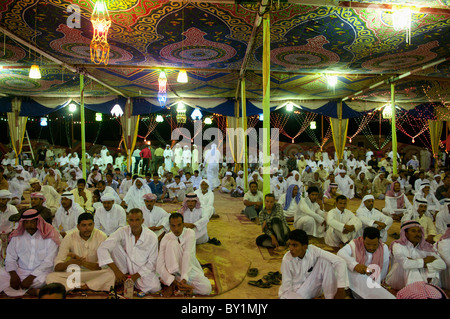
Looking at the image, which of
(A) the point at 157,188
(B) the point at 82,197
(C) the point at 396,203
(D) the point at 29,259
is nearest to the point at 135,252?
(D) the point at 29,259

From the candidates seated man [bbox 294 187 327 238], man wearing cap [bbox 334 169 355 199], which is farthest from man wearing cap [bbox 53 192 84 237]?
Result: man wearing cap [bbox 334 169 355 199]

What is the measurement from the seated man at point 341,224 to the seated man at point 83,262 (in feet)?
10.8

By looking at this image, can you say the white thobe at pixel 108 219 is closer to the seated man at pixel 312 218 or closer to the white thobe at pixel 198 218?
the white thobe at pixel 198 218

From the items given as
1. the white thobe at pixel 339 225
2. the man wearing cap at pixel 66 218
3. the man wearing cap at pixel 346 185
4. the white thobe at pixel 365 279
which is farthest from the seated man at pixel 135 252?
the man wearing cap at pixel 346 185

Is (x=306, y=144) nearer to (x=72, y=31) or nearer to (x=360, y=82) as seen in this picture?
(x=360, y=82)

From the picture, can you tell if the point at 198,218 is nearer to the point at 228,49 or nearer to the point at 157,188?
the point at 228,49

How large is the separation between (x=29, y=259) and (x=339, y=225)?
13.5ft

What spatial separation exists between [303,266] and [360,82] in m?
9.44

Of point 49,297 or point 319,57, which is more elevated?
point 319,57

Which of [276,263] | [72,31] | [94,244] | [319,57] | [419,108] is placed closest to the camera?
[94,244]

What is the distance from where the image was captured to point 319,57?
7883 millimetres

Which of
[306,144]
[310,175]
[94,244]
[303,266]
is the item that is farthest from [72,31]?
[306,144]

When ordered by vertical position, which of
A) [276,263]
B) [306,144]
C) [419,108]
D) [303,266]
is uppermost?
[419,108]

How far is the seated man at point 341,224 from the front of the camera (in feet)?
15.8
